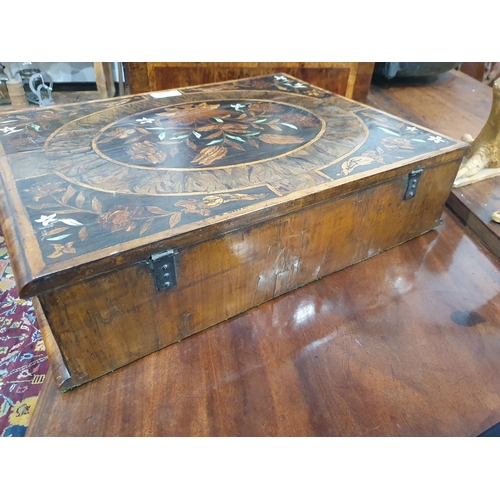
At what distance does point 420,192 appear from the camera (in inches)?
47.3

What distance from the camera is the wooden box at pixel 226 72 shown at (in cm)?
191

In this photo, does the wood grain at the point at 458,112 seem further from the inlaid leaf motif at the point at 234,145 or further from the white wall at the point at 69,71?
the white wall at the point at 69,71

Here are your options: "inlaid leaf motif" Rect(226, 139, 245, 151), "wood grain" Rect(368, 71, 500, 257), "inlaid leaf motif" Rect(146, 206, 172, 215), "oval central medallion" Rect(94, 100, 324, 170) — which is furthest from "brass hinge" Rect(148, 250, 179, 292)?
"wood grain" Rect(368, 71, 500, 257)

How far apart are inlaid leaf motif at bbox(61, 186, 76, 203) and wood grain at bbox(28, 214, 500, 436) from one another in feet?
1.32

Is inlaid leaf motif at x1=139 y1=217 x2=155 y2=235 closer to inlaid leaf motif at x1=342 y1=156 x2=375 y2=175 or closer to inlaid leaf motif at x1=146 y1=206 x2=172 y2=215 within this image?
inlaid leaf motif at x1=146 y1=206 x2=172 y2=215

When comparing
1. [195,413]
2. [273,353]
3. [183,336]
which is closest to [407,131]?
[273,353]

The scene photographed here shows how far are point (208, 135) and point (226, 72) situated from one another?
932mm

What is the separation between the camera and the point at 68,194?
90cm

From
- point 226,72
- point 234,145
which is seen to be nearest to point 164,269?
point 234,145

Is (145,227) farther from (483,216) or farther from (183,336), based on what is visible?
(483,216)

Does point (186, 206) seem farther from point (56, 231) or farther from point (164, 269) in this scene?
point (56, 231)

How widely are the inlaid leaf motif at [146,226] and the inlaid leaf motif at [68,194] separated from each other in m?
0.20

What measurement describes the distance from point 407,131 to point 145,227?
0.93 m

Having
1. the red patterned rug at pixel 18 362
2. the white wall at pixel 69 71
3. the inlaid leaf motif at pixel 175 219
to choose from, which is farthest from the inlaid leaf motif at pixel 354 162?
the white wall at pixel 69 71
